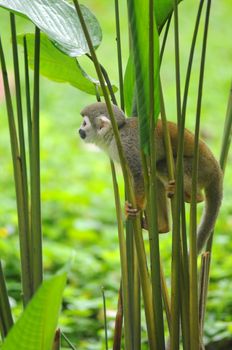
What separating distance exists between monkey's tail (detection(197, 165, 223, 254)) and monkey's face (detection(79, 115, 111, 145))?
318 mm

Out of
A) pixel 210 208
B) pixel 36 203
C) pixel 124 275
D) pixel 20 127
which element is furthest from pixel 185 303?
pixel 210 208

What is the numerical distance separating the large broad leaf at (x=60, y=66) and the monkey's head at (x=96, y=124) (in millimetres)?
319

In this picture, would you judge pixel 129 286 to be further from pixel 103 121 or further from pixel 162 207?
pixel 103 121

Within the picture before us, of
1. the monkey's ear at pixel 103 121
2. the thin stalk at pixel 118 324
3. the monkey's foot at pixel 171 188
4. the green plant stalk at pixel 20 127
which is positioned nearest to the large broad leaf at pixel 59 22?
the green plant stalk at pixel 20 127

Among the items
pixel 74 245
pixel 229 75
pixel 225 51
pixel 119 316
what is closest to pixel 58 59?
pixel 119 316

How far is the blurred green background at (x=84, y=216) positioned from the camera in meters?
3.05

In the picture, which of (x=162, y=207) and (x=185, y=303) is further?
(x=162, y=207)

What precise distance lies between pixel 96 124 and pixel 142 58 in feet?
2.33

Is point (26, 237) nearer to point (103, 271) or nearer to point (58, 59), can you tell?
point (58, 59)

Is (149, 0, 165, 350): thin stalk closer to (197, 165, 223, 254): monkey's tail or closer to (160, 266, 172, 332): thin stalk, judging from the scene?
(160, 266, 172, 332): thin stalk

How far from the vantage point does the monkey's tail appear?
2.05 metres

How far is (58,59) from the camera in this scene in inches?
68.9

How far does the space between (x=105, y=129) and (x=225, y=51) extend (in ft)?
17.9

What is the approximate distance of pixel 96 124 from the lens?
2.16 metres
